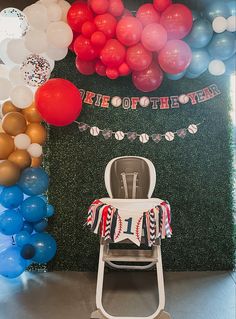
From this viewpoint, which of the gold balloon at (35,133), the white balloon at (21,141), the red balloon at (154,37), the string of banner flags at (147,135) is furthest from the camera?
the string of banner flags at (147,135)

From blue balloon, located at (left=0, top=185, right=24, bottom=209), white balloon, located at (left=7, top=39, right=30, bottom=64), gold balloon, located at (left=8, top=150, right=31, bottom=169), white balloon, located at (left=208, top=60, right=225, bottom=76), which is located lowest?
blue balloon, located at (left=0, top=185, right=24, bottom=209)

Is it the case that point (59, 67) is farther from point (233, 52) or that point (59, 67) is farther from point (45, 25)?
point (233, 52)

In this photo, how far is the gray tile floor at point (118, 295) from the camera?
291cm

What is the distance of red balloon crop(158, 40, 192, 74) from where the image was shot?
2.98 m

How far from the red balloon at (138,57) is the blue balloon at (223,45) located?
51 centimetres

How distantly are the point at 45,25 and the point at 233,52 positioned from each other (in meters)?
1.51

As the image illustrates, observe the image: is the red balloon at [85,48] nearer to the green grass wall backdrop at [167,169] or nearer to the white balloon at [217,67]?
the green grass wall backdrop at [167,169]

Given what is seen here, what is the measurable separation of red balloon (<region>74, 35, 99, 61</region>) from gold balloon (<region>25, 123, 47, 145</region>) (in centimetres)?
69

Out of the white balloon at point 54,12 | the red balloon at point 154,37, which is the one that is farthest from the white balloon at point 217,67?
the white balloon at point 54,12

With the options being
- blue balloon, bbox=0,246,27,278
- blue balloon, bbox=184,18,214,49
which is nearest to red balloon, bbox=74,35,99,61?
blue balloon, bbox=184,18,214,49

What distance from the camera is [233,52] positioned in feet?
10.2

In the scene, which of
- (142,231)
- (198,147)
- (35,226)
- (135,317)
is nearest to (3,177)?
(35,226)

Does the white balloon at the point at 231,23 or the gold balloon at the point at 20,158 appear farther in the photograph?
the gold balloon at the point at 20,158

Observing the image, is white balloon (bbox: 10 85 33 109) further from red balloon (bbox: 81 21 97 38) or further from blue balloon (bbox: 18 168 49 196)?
red balloon (bbox: 81 21 97 38)
